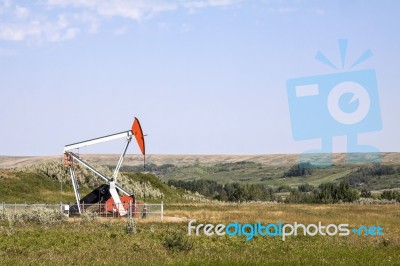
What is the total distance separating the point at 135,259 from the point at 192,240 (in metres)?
5.38

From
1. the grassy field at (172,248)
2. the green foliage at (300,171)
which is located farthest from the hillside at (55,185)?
the green foliage at (300,171)

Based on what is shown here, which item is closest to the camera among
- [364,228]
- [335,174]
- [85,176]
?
[364,228]

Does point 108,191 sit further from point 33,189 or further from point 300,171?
point 300,171

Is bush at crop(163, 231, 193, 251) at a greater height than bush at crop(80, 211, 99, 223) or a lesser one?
lesser

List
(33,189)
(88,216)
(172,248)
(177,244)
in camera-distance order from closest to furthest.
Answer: (172,248) → (177,244) → (88,216) → (33,189)

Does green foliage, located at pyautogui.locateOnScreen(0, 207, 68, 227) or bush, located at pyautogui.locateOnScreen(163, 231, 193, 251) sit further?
green foliage, located at pyautogui.locateOnScreen(0, 207, 68, 227)

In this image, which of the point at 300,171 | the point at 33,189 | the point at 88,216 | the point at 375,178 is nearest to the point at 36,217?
the point at 88,216

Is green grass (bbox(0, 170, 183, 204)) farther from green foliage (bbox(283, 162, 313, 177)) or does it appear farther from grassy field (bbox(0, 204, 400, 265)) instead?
green foliage (bbox(283, 162, 313, 177))

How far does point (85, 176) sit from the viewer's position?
64.8 m

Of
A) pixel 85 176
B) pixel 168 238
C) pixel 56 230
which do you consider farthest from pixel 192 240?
pixel 85 176

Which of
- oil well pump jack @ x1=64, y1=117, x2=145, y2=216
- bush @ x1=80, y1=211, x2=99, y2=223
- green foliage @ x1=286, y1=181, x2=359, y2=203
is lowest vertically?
green foliage @ x1=286, y1=181, x2=359, y2=203

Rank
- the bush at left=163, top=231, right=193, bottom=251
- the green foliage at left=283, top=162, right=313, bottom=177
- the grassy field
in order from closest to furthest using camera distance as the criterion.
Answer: the grassy field, the bush at left=163, top=231, right=193, bottom=251, the green foliage at left=283, top=162, right=313, bottom=177

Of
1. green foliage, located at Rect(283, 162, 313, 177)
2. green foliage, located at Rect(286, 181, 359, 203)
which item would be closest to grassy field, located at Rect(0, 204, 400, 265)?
green foliage, located at Rect(286, 181, 359, 203)

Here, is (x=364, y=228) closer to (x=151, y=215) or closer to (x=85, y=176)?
(x=151, y=215)
